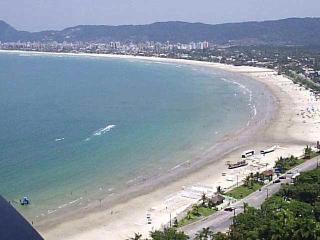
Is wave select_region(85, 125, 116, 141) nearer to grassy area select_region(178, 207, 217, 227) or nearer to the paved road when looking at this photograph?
grassy area select_region(178, 207, 217, 227)

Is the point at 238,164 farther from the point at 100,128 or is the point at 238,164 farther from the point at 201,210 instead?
the point at 100,128

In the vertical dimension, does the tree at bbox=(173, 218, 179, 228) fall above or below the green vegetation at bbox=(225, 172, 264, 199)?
below

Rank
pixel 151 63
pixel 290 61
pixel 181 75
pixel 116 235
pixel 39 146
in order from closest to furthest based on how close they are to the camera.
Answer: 1. pixel 116 235
2. pixel 39 146
3. pixel 181 75
4. pixel 290 61
5. pixel 151 63

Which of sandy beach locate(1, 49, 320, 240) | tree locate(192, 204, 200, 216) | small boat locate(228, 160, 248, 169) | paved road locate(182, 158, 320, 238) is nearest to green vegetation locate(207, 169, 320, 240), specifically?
paved road locate(182, 158, 320, 238)

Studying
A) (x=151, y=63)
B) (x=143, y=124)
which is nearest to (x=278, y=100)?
(x=143, y=124)

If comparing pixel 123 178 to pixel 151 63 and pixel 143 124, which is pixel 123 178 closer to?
pixel 143 124
